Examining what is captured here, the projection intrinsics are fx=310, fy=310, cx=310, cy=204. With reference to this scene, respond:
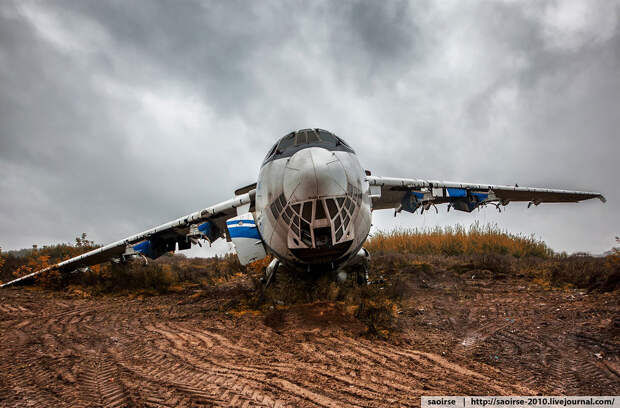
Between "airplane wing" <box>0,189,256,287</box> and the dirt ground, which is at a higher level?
"airplane wing" <box>0,189,256,287</box>

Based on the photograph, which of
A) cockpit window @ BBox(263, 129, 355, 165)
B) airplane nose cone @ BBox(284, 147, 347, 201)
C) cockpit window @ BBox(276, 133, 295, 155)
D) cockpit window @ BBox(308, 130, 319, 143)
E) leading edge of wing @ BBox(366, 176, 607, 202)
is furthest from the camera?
leading edge of wing @ BBox(366, 176, 607, 202)

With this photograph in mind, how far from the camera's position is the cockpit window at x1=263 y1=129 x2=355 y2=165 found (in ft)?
17.3

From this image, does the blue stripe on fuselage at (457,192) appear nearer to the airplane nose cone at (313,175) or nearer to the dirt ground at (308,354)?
the dirt ground at (308,354)

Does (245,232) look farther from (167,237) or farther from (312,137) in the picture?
(167,237)

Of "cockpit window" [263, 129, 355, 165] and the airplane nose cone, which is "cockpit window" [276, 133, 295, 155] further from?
the airplane nose cone

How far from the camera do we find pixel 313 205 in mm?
4695

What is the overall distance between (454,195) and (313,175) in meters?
7.16

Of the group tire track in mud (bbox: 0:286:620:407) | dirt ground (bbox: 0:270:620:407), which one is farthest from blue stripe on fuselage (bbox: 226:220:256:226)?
tire track in mud (bbox: 0:286:620:407)

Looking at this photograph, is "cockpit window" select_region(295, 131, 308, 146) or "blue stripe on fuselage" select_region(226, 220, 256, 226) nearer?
"cockpit window" select_region(295, 131, 308, 146)

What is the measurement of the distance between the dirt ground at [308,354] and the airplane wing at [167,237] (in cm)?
306

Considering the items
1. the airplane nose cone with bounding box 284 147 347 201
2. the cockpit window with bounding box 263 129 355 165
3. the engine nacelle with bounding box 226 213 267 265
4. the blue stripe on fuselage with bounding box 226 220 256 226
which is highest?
the cockpit window with bounding box 263 129 355 165

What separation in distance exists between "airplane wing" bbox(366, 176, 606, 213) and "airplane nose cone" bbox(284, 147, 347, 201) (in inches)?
138

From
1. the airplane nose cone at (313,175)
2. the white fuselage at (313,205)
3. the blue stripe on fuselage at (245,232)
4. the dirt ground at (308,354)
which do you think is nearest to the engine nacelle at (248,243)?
the blue stripe on fuselage at (245,232)

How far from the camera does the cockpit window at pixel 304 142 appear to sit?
5281mm
